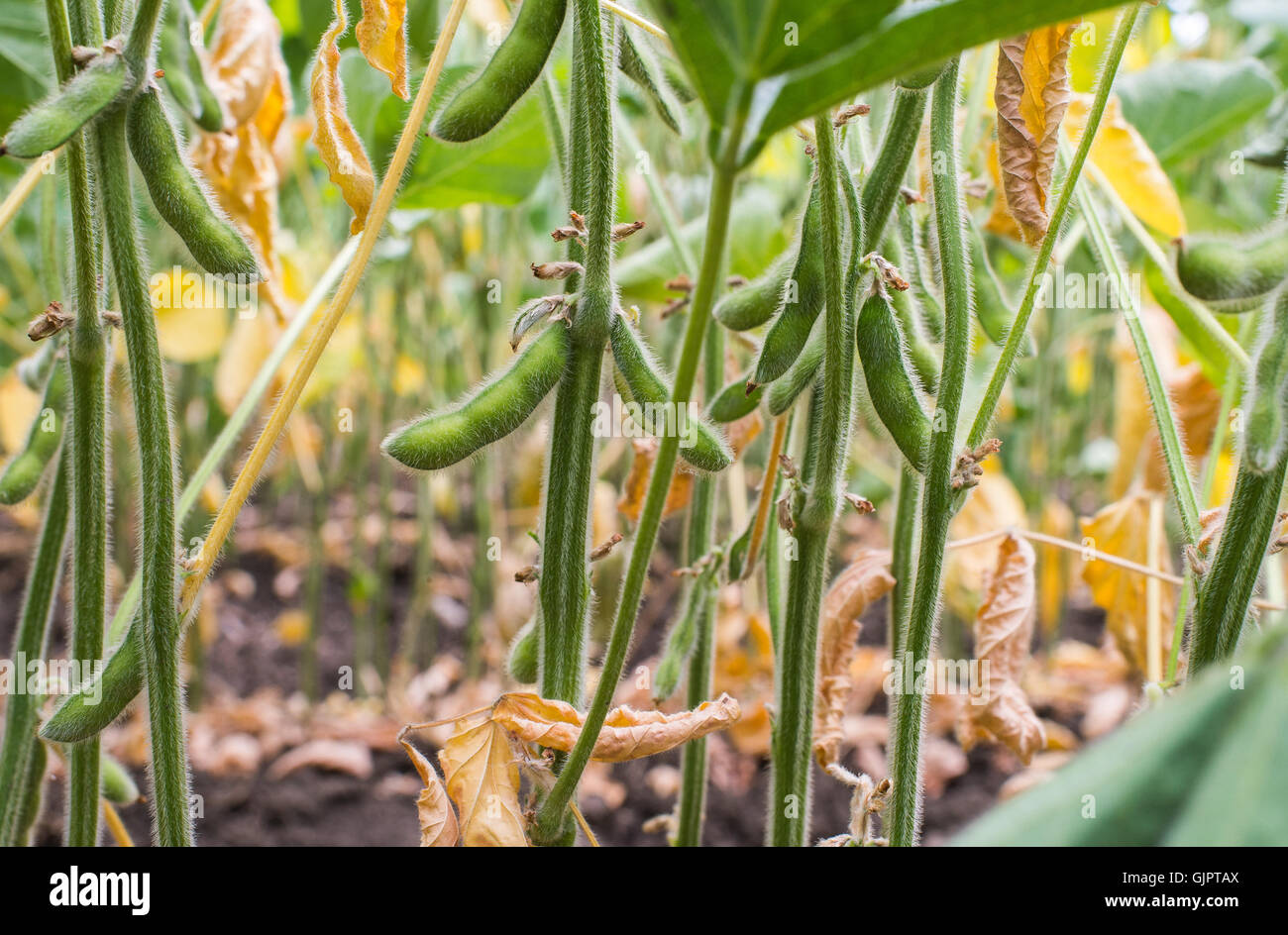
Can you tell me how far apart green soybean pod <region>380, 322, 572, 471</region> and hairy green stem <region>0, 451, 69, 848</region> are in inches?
13.3

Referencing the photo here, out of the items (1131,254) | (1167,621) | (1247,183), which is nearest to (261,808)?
(1167,621)

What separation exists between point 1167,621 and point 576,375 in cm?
77

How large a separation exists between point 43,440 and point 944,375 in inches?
26.0

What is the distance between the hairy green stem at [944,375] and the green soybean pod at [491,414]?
0.22m

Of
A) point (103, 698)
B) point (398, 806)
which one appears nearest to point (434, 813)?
point (103, 698)

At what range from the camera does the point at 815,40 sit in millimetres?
372

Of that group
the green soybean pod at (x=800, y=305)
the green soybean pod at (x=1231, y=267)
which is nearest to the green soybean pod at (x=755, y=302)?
the green soybean pod at (x=800, y=305)

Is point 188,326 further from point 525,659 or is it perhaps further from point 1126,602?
point 1126,602

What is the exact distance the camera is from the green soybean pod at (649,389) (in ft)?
1.86

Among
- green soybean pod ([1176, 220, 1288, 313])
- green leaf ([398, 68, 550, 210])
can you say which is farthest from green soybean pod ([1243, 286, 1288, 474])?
green leaf ([398, 68, 550, 210])

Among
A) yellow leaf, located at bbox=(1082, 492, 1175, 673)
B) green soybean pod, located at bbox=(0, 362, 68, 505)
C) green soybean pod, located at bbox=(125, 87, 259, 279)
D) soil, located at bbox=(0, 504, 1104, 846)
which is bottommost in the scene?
soil, located at bbox=(0, 504, 1104, 846)

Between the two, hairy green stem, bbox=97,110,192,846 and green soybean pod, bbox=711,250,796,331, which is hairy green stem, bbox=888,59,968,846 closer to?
green soybean pod, bbox=711,250,796,331

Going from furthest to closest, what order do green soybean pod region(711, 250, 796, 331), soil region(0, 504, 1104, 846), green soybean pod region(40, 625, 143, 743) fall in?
soil region(0, 504, 1104, 846)
green soybean pod region(711, 250, 796, 331)
green soybean pod region(40, 625, 143, 743)

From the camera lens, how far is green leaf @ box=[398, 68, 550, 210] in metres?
1.06
